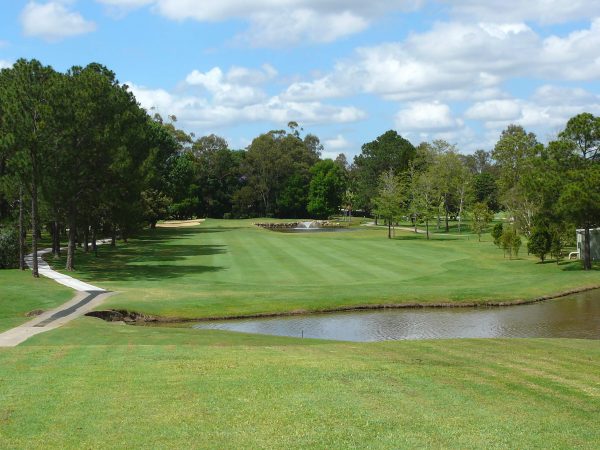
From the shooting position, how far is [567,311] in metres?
30.8

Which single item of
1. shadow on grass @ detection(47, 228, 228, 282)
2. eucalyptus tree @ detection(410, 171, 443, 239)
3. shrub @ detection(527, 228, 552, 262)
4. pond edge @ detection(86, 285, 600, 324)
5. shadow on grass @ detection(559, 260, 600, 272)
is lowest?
pond edge @ detection(86, 285, 600, 324)

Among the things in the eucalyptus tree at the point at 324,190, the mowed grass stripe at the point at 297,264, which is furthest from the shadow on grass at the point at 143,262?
the eucalyptus tree at the point at 324,190

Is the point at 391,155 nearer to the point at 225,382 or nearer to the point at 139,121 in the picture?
the point at 139,121

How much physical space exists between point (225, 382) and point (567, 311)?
2253 centimetres

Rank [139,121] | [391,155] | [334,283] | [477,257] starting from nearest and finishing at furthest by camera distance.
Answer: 1. [334,283]
2. [477,257]
3. [139,121]
4. [391,155]

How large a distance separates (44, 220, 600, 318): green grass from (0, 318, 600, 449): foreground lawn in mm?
14096

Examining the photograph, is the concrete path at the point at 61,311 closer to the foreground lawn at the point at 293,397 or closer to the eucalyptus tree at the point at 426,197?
the foreground lawn at the point at 293,397

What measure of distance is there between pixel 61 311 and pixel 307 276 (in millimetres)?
18282

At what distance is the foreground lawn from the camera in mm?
9859

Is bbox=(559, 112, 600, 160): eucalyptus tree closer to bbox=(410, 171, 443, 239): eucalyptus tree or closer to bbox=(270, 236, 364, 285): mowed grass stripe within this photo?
bbox=(270, 236, 364, 285): mowed grass stripe

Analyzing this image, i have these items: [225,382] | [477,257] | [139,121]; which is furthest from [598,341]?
[139,121]

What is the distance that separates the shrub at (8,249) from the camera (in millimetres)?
43844

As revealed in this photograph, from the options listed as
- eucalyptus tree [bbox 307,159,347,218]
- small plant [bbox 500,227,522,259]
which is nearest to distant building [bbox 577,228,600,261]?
small plant [bbox 500,227,522,259]

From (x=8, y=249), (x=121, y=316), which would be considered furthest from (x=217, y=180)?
(x=121, y=316)
